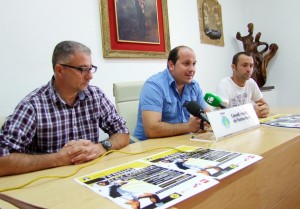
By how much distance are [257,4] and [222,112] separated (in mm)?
3053

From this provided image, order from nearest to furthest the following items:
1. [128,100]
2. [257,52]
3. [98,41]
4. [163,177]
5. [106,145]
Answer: [163,177] → [106,145] → [128,100] → [98,41] → [257,52]

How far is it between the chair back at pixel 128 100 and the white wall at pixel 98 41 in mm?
329

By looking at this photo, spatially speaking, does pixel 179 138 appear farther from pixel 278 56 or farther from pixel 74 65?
pixel 278 56

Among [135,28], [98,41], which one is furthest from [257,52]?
[98,41]

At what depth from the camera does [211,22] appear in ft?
10.1

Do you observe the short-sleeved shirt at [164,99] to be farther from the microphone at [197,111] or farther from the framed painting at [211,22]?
the framed painting at [211,22]

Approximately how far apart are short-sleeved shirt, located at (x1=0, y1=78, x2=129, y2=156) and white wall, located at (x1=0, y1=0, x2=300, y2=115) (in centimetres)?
51

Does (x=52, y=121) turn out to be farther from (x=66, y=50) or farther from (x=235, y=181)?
(x=235, y=181)

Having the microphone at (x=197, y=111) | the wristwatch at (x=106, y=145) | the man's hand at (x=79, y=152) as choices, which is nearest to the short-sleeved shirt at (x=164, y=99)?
the microphone at (x=197, y=111)

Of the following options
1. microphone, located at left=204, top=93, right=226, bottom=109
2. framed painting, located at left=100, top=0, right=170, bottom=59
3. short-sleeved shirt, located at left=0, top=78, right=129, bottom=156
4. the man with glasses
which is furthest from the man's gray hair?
framed painting, located at left=100, top=0, right=170, bottom=59

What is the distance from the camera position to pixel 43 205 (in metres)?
0.60

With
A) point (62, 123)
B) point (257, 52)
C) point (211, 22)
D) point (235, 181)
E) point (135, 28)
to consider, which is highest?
point (211, 22)

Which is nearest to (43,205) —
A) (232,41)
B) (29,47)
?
(29,47)

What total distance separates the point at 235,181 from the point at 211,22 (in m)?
2.67
